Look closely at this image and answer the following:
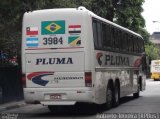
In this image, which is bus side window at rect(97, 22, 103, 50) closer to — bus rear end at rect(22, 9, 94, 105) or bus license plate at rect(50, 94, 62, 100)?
bus rear end at rect(22, 9, 94, 105)

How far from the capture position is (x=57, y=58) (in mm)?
17344

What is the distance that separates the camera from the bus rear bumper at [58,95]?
1688cm

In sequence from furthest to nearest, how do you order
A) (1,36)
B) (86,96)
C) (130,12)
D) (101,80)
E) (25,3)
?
(130,12) < (1,36) < (25,3) < (101,80) < (86,96)

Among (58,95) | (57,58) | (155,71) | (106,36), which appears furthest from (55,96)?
(155,71)

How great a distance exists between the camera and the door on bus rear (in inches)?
674

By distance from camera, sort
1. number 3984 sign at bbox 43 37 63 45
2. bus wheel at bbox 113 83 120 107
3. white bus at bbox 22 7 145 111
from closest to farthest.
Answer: white bus at bbox 22 7 145 111, number 3984 sign at bbox 43 37 63 45, bus wheel at bbox 113 83 120 107

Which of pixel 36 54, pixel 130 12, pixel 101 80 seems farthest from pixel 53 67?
pixel 130 12

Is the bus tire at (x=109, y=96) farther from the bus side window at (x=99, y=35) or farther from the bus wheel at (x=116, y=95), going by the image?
the bus side window at (x=99, y=35)

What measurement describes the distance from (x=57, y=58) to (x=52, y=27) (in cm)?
105

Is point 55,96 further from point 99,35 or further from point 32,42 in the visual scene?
point 99,35

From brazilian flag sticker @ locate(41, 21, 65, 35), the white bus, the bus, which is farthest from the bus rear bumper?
the bus

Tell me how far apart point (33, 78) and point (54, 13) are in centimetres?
227

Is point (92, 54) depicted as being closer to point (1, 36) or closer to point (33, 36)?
point (33, 36)

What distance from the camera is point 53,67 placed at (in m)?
17.4
